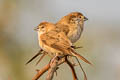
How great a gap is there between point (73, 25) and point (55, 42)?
1755 millimetres

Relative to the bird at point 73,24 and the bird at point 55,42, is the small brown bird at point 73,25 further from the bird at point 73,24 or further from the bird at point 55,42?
the bird at point 55,42

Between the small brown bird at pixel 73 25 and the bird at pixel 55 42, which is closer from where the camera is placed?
the bird at pixel 55 42

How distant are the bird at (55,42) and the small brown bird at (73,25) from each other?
0.88 ft

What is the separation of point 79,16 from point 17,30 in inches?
92.8

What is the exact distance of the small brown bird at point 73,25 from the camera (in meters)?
4.80

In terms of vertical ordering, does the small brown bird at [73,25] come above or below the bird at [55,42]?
below

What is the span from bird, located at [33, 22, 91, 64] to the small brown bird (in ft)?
0.88

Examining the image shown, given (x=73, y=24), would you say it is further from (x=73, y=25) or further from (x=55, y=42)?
(x=55, y=42)

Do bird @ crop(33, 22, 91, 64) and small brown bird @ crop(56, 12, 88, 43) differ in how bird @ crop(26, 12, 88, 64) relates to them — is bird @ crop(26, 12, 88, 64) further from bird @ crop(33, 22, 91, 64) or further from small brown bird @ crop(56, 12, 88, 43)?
bird @ crop(33, 22, 91, 64)

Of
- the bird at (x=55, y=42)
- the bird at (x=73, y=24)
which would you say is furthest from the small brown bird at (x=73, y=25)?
the bird at (x=55, y=42)

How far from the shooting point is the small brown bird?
4801mm

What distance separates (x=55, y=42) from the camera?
361cm

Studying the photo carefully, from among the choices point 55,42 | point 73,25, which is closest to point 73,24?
point 73,25

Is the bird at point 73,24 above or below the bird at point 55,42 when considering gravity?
below
